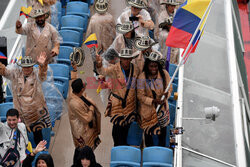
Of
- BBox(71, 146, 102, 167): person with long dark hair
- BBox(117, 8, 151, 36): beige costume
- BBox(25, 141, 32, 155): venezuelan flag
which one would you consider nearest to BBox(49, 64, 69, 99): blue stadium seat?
BBox(117, 8, 151, 36): beige costume

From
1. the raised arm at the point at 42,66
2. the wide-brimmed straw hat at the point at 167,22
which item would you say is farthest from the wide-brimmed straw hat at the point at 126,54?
the wide-brimmed straw hat at the point at 167,22

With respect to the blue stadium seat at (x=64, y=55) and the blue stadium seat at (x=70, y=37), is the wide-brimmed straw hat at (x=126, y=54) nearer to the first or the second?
the blue stadium seat at (x=64, y=55)

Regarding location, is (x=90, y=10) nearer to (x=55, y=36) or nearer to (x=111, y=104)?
(x=55, y=36)

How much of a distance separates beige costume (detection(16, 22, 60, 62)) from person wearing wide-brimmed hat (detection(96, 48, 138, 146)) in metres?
1.78

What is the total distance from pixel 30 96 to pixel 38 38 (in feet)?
5.40

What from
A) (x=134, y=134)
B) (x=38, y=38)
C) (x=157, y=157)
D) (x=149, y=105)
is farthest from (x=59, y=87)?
(x=157, y=157)

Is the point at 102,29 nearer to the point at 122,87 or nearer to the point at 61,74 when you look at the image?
the point at 61,74

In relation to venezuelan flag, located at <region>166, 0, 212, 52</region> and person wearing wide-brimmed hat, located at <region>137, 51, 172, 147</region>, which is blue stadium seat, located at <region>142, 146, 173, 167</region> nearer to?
person wearing wide-brimmed hat, located at <region>137, 51, 172, 147</region>

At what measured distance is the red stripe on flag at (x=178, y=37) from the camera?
6.60 meters

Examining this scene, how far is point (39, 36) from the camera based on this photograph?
8.42 m

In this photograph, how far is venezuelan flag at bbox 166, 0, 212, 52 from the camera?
6.43m

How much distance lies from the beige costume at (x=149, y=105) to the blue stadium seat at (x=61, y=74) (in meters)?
1.90

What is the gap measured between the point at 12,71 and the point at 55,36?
1683mm

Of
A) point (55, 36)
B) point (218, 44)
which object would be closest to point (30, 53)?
point (55, 36)
